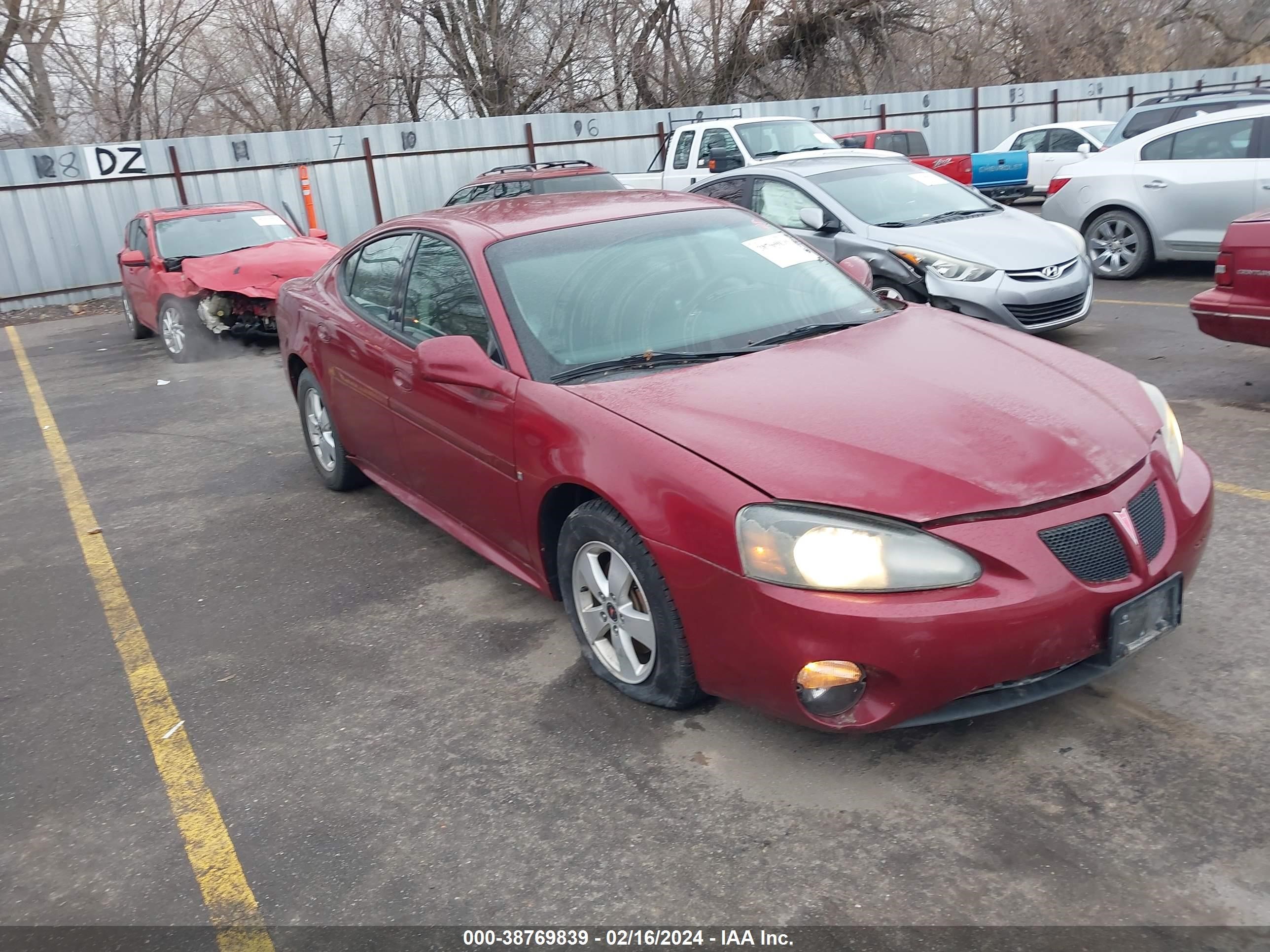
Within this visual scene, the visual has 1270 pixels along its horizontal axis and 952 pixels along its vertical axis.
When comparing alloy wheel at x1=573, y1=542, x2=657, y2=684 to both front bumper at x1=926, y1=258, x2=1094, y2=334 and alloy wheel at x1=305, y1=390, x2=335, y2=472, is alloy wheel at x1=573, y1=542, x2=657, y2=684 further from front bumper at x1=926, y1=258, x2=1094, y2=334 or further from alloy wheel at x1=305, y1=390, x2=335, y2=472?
front bumper at x1=926, y1=258, x2=1094, y2=334

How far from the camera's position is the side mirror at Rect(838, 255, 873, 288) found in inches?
186

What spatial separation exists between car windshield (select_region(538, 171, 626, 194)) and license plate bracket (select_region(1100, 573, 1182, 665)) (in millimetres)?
9541

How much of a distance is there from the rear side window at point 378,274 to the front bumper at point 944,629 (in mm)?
2490

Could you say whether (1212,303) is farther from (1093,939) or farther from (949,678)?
(1093,939)

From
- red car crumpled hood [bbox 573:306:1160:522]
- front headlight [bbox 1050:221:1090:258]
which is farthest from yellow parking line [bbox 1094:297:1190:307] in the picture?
red car crumpled hood [bbox 573:306:1160:522]

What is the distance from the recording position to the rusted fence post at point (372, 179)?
18.3 meters

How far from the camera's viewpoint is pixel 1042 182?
1978 centimetres

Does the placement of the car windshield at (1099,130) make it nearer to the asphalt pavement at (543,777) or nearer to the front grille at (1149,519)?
the asphalt pavement at (543,777)

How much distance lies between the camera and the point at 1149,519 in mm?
3051

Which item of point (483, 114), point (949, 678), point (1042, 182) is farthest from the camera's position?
point (483, 114)

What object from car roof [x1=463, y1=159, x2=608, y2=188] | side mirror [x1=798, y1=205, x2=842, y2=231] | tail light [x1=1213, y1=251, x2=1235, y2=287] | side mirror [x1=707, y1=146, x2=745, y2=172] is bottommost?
tail light [x1=1213, y1=251, x2=1235, y2=287]

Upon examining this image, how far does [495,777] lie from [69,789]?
4.54 ft

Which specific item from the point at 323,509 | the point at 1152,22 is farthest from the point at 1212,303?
the point at 1152,22

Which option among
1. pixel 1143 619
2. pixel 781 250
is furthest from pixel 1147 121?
pixel 1143 619
